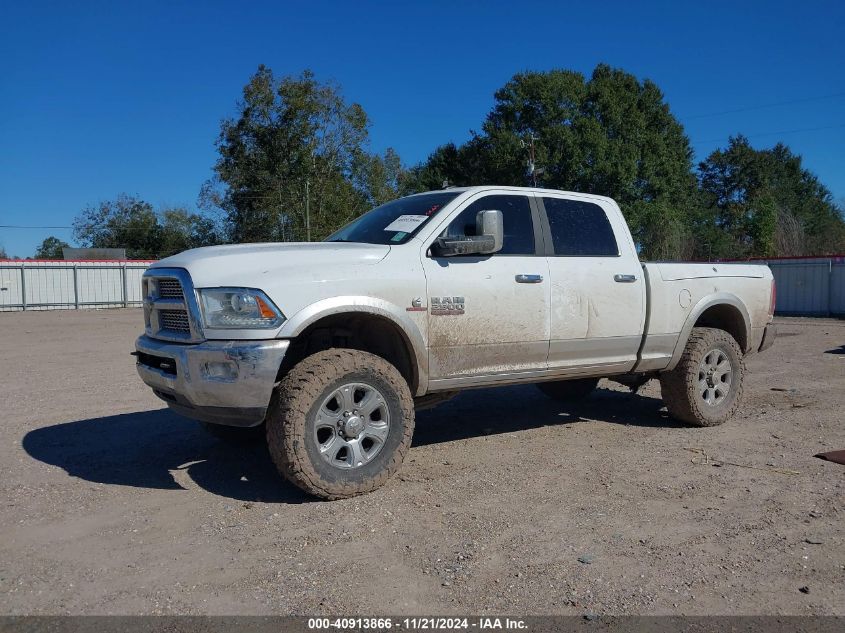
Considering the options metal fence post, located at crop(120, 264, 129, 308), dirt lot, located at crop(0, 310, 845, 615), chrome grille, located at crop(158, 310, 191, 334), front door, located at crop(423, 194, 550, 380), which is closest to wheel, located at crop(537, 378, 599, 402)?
dirt lot, located at crop(0, 310, 845, 615)

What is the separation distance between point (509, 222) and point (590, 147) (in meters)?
44.7

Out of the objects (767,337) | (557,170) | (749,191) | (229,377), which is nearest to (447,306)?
(229,377)

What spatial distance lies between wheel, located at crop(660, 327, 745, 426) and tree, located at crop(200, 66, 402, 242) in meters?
31.8

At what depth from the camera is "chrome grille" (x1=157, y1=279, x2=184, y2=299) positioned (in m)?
4.50

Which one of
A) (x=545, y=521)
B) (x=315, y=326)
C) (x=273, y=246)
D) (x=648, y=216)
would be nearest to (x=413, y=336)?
(x=315, y=326)

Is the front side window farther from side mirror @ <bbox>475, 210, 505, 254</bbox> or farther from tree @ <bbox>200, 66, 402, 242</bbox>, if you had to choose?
tree @ <bbox>200, 66, 402, 242</bbox>

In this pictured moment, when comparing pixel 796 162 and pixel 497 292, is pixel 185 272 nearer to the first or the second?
pixel 497 292

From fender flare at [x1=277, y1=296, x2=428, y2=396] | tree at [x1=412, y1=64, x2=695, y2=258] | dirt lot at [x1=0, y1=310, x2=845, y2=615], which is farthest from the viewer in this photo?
tree at [x1=412, y1=64, x2=695, y2=258]

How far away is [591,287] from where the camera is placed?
5691 millimetres

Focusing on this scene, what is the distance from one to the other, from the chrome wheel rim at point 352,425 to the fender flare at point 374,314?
1.32 ft

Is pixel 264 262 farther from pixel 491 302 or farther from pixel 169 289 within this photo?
pixel 491 302

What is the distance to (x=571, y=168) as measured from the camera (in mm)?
47469

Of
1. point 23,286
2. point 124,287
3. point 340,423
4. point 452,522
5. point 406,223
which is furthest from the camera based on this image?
point 124,287

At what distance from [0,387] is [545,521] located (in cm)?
797
